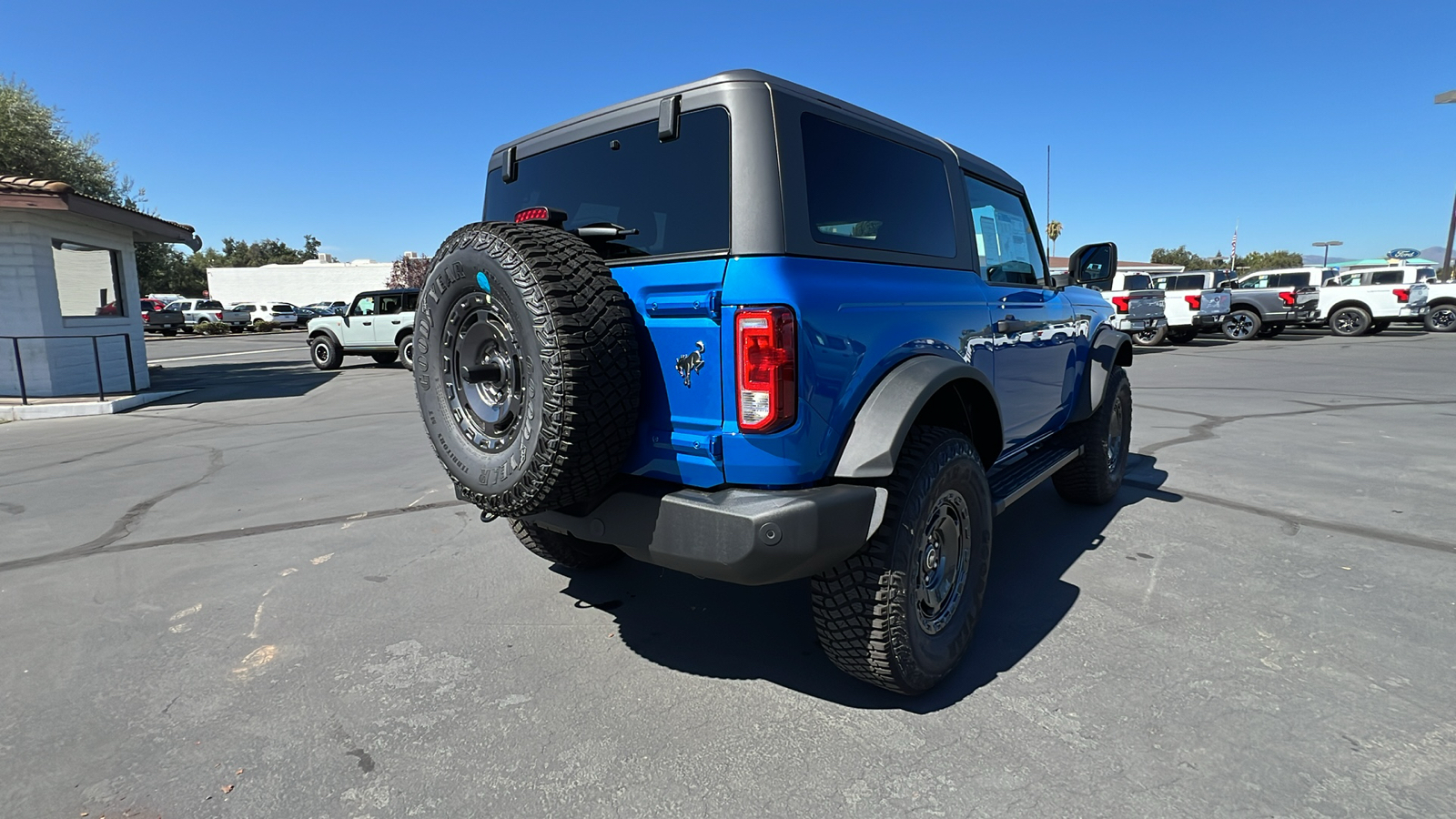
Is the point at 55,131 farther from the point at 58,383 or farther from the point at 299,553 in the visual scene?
the point at 299,553

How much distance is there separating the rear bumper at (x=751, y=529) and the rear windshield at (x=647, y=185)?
832 millimetres

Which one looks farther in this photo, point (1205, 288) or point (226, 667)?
point (1205, 288)

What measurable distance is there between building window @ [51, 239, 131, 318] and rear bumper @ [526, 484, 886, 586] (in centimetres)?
1401

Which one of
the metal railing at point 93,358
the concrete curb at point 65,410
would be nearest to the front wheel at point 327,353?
the metal railing at point 93,358

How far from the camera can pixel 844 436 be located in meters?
2.39

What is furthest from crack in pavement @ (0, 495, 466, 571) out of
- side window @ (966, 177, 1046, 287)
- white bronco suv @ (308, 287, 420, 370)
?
white bronco suv @ (308, 287, 420, 370)

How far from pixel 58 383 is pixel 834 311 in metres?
14.2

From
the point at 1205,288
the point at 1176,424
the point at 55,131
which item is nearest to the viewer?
the point at 1176,424

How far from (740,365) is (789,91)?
98 cm

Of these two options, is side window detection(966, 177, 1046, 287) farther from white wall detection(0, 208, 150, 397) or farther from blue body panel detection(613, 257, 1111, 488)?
white wall detection(0, 208, 150, 397)

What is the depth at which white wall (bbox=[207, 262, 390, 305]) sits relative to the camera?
219ft

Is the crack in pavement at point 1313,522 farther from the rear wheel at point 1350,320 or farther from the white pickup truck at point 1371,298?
the rear wheel at point 1350,320

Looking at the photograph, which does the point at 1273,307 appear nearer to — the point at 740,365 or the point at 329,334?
the point at 740,365

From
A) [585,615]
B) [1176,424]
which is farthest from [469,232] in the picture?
[1176,424]
